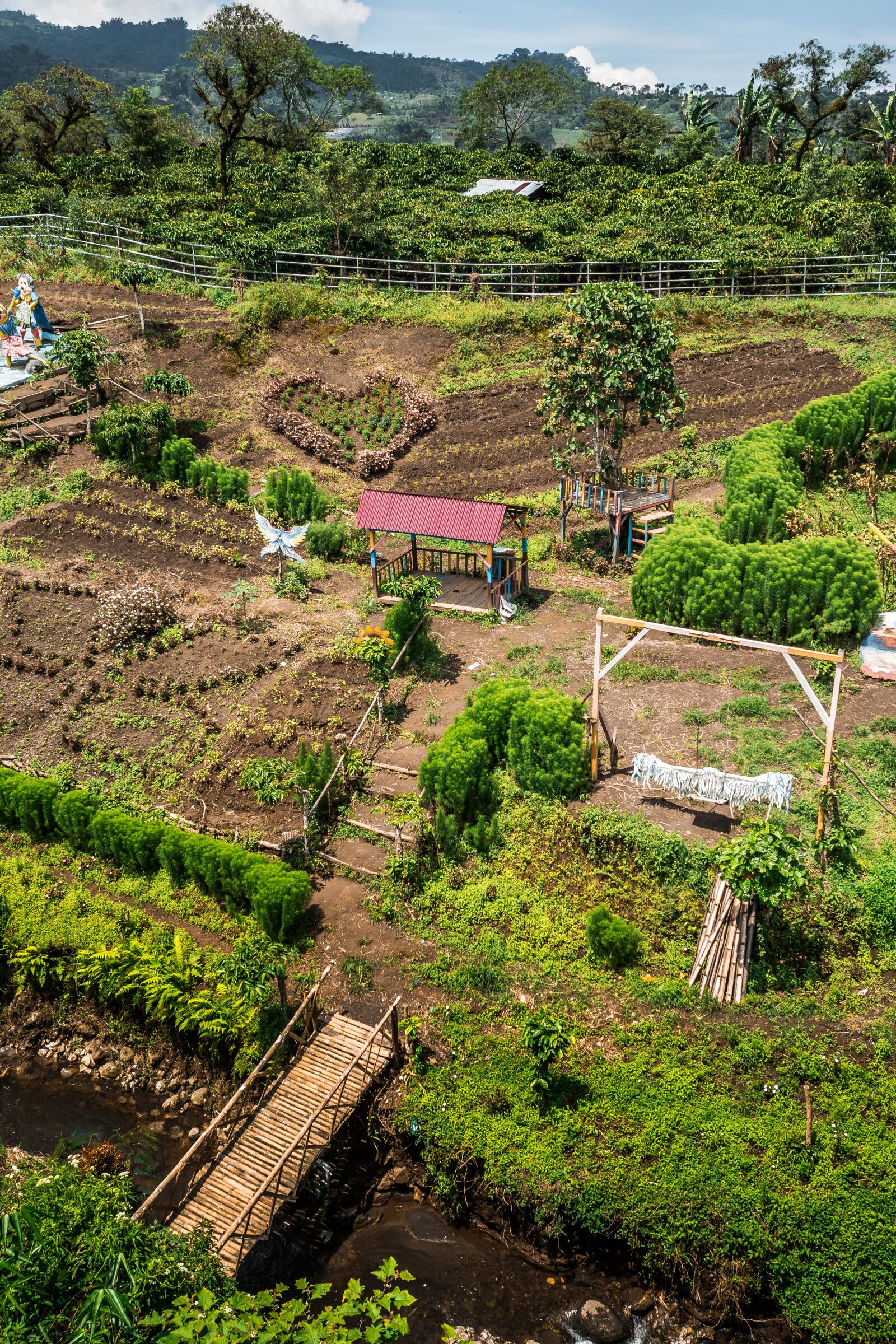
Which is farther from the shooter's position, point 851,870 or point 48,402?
point 48,402

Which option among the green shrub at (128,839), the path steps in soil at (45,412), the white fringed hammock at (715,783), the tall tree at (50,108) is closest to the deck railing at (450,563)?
the white fringed hammock at (715,783)

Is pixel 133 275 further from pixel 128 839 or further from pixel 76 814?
pixel 128 839

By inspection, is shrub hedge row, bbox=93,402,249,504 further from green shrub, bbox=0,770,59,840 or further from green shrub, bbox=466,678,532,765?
green shrub, bbox=466,678,532,765

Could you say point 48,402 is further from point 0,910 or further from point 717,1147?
point 717,1147

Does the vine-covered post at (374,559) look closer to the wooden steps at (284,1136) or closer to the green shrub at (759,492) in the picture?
the green shrub at (759,492)

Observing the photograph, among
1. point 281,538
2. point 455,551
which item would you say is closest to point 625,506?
point 455,551

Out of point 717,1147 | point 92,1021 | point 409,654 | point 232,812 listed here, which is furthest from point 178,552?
point 717,1147
